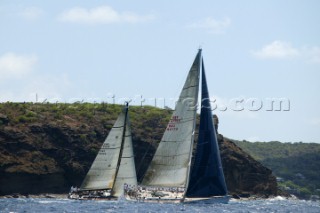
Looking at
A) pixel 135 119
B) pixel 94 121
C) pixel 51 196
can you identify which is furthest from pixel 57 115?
pixel 51 196

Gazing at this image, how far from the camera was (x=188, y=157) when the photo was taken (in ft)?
210

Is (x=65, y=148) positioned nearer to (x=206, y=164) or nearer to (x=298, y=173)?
(x=206, y=164)

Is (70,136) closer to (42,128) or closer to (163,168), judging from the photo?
(42,128)

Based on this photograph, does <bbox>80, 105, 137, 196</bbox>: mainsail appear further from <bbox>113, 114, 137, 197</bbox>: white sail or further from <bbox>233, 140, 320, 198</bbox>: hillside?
<bbox>233, 140, 320, 198</bbox>: hillside

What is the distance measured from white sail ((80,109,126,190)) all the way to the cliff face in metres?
21.5

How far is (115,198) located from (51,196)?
22.1m

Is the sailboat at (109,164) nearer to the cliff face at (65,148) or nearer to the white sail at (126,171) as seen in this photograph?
the white sail at (126,171)

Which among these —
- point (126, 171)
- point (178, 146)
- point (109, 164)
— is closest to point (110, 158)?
point (109, 164)

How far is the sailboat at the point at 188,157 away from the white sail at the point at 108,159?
11.5 m

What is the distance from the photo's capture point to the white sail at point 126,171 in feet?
243

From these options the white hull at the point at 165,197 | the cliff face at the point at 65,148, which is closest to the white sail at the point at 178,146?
the white hull at the point at 165,197

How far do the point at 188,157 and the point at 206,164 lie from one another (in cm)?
191

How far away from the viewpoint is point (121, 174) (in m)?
74.3

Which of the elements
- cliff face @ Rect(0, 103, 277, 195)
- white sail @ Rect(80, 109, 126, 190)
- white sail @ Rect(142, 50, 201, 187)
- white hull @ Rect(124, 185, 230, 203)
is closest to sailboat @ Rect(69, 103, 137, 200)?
white sail @ Rect(80, 109, 126, 190)
